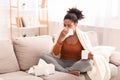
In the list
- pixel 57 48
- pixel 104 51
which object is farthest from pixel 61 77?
pixel 104 51

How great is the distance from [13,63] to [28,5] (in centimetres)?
262

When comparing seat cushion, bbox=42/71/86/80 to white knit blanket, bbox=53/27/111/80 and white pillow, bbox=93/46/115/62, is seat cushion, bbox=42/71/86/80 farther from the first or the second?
white pillow, bbox=93/46/115/62

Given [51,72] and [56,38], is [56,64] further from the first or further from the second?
[56,38]

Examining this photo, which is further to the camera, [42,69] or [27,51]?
[27,51]

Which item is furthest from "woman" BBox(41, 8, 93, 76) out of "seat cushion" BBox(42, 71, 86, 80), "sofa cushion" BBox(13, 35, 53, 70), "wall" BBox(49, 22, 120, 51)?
"wall" BBox(49, 22, 120, 51)

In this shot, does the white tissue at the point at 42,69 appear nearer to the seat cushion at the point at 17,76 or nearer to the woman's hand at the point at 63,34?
the seat cushion at the point at 17,76

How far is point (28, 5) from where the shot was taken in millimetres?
5223

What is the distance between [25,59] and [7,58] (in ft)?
0.78

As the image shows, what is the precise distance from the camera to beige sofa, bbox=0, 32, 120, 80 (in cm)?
266

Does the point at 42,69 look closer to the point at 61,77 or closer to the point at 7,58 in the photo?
the point at 61,77

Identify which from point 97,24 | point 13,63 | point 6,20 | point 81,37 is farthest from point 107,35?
point 6,20

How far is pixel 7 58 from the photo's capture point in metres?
2.77

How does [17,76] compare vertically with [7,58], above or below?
below

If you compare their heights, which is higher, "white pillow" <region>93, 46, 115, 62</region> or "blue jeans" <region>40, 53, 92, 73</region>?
"white pillow" <region>93, 46, 115, 62</region>
